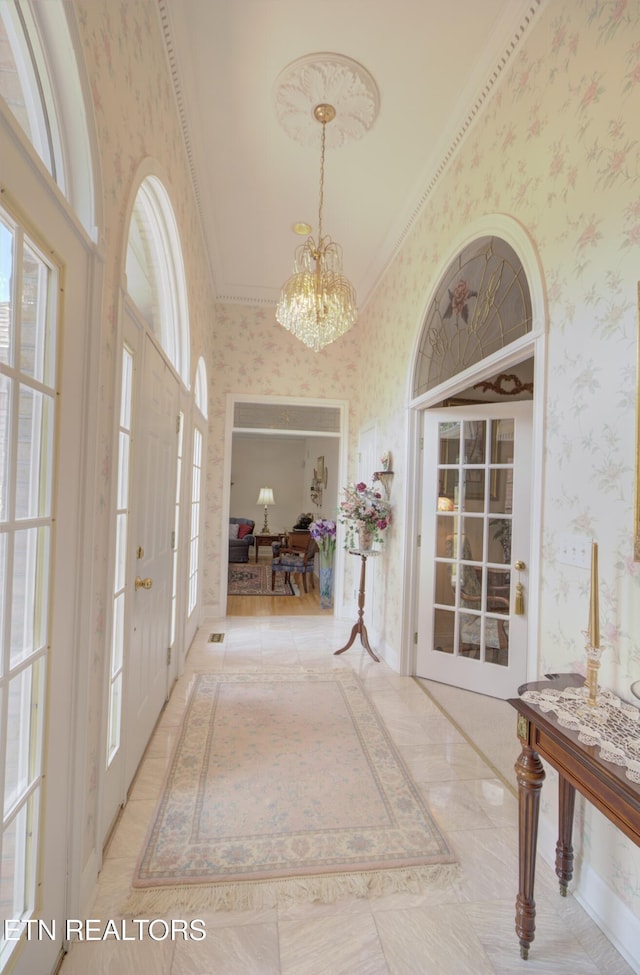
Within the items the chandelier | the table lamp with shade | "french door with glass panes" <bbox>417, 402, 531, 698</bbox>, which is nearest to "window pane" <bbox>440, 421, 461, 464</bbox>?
"french door with glass panes" <bbox>417, 402, 531, 698</bbox>

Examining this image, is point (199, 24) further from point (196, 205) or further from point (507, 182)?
point (507, 182)

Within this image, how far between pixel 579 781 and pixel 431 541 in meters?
2.25

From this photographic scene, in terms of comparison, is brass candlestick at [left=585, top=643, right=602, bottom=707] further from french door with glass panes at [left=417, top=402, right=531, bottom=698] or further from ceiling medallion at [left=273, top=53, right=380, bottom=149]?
ceiling medallion at [left=273, top=53, right=380, bottom=149]

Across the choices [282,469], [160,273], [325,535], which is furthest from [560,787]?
[282,469]

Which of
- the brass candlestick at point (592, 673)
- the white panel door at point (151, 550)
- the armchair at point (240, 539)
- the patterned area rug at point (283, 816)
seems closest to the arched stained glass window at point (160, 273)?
the white panel door at point (151, 550)

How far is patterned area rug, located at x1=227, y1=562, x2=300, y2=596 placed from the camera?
6190 millimetres

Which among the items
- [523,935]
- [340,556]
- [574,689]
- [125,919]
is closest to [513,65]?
[574,689]

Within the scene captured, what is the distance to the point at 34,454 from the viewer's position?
1.09m

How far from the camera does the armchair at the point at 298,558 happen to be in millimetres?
6309

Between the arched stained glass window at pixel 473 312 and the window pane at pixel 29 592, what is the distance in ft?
6.90

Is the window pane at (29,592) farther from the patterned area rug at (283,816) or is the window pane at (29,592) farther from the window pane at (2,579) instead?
the patterned area rug at (283,816)

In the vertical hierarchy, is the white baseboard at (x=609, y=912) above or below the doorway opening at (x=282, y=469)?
below

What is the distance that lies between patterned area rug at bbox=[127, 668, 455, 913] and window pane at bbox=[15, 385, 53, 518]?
1.40 meters

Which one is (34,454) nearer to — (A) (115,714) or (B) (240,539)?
(A) (115,714)
